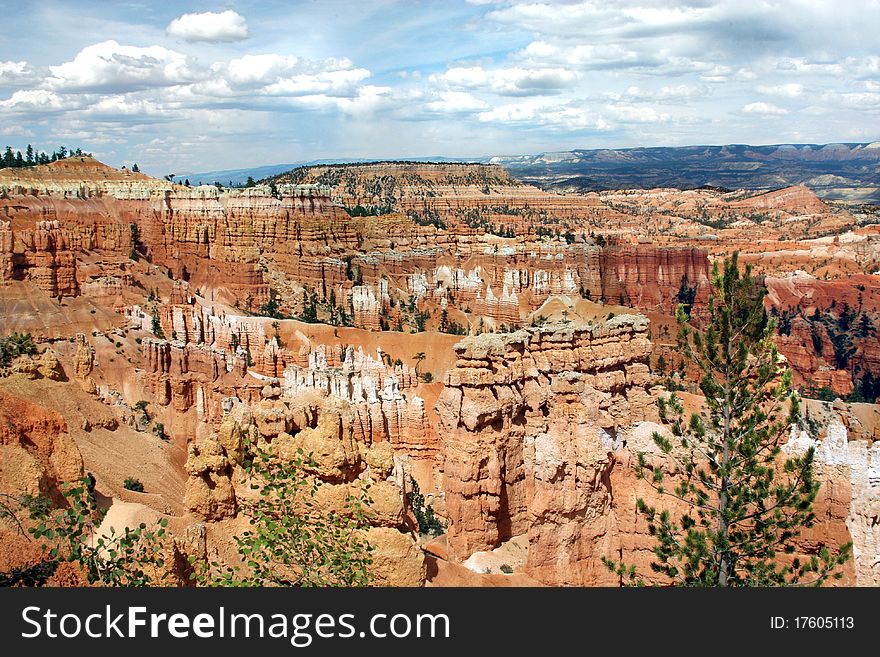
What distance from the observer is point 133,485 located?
20.4 metres

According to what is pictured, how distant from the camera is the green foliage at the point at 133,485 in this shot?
20030 millimetres

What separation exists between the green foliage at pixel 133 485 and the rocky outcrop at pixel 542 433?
28.9 ft

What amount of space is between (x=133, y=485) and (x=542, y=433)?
37.6ft

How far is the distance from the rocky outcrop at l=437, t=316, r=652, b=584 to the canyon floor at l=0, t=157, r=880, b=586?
0.07 m

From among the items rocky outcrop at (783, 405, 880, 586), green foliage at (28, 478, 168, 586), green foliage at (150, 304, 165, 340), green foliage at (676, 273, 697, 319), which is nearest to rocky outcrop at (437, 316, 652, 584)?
rocky outcrop at (783, 405, 880, 586)

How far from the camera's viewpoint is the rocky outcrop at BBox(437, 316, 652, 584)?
19.9m

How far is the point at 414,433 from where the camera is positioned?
39.4m

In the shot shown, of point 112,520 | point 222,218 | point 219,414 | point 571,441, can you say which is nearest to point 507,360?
point 571,441

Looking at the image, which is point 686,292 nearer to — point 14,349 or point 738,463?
point 14,349

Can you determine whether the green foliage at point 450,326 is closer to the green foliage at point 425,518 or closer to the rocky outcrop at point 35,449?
the green foliage at point 425,518

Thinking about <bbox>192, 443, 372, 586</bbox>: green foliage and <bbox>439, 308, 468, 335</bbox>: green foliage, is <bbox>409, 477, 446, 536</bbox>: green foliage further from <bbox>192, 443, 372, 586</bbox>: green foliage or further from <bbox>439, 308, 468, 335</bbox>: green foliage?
<bbox>439, 308, 468, 335</bbox>: green foliage

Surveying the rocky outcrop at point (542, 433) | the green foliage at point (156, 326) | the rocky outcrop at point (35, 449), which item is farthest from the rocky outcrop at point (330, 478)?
the green foliage at point (156, 326)

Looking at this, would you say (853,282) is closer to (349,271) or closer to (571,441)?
(349,271)

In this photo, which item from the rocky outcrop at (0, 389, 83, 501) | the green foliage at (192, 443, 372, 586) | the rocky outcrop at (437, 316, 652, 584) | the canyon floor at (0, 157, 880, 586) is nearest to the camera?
the green foliage at (192, 443, 372, 586)
